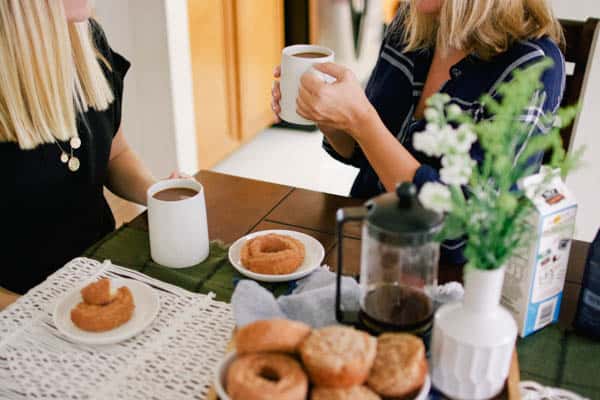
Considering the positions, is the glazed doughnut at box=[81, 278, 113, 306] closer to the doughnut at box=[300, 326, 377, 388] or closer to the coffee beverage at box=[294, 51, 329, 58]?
the doughnut at box=[300, 326, 377, 388]

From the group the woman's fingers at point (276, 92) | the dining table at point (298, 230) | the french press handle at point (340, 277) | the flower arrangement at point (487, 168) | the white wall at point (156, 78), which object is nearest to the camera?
the flower arrangement at point (487, 168)

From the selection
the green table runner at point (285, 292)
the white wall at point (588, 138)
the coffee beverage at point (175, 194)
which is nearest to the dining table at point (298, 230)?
the green table runner at point (285, 292)

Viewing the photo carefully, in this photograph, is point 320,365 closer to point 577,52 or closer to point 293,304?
point 293,304

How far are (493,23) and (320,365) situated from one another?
2.72 ft

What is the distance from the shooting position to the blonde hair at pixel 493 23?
1237mm

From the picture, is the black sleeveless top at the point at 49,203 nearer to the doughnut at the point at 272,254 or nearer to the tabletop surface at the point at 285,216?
the tabletop surface at the point at 285,216

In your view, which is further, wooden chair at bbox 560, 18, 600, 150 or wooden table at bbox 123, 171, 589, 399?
wooden chair at bbox 560, 18, 600, 150

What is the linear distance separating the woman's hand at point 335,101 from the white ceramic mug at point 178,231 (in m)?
0.27

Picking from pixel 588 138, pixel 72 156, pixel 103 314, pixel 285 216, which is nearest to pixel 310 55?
pixel 285 216

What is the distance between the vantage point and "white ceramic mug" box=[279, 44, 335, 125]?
1188 mm

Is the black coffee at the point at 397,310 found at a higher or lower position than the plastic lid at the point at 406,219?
lower

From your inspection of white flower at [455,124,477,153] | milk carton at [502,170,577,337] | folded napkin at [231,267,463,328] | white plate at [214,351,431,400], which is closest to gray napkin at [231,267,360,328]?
folded napkin at [231,267,463,328]

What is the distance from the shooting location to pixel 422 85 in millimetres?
1456

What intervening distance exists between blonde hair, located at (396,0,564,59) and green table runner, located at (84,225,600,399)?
58 cm
